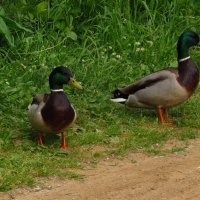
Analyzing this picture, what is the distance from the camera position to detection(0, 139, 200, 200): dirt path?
5.45 meters

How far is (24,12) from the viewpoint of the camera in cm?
955

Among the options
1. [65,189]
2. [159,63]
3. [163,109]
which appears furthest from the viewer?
[159,63]

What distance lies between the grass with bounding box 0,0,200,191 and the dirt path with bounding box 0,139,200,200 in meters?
0.15

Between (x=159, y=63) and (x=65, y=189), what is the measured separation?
3.89m

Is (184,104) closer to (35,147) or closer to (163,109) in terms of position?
(163,109)

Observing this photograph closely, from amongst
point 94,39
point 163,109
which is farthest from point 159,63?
point 163,109

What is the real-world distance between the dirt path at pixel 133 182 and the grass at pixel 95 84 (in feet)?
0.51

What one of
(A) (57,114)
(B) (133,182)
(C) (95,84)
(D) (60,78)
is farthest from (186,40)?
(B) (133,182)

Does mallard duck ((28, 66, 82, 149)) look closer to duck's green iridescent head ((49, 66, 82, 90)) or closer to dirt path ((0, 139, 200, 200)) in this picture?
duck's green iridescent head ((49, 66, 82, 90))

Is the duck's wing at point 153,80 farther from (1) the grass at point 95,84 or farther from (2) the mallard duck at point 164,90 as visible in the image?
(1) the grass at point 95,84

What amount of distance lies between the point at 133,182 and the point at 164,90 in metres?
1.81

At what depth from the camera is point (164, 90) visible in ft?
24.1

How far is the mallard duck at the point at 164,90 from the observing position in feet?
24.0

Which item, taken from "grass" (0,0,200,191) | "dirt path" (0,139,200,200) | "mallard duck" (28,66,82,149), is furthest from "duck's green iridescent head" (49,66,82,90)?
"dirt path" (0,139,200,200)
